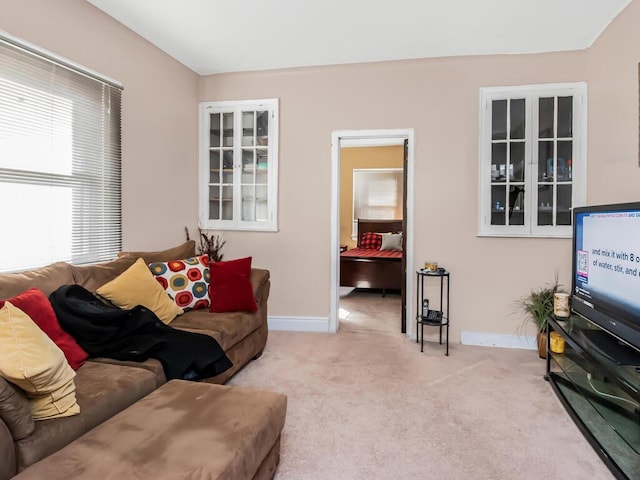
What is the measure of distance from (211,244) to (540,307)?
3.23 m

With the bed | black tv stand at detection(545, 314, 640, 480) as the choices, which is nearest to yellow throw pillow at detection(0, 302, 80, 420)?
black tv stand at detection(545, 314, 640, 480)

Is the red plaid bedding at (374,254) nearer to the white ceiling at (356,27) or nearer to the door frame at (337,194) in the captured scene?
the door frame at (337,194)

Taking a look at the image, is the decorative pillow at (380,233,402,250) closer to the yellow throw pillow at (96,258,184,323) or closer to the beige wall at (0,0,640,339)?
the beige wall at (0,0,640,339)

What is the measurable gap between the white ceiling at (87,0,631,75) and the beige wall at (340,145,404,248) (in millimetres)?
3774

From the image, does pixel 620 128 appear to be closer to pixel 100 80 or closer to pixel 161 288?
pixel 161 288

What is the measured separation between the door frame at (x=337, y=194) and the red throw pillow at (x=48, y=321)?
8.10 feet

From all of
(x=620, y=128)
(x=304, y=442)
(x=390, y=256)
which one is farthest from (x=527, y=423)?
(x=390, y=256)

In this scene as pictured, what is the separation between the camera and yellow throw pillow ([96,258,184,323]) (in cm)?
247

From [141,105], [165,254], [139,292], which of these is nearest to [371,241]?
[165,254]

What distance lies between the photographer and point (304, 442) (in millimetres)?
2049

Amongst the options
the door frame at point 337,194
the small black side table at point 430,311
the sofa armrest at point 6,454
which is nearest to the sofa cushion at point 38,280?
the sofa armrest at point 6,454

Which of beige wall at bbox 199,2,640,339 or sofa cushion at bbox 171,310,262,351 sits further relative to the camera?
beige wall at bbox 199,2,640,339

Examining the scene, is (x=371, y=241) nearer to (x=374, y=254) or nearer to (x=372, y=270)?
(x=374, y=254)

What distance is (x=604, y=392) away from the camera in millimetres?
2104
